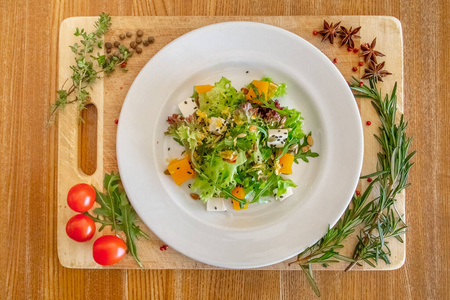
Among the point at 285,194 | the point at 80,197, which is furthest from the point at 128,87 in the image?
the point at 285,194

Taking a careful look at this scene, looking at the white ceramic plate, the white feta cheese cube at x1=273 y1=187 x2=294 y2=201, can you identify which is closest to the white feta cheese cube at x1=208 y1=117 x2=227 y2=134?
the white ceramic plate

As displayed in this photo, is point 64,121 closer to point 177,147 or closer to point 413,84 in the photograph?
point 177,147

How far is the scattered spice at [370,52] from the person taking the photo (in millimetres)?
1782

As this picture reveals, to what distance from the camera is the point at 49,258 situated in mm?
1850

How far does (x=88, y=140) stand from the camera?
1.84 metres

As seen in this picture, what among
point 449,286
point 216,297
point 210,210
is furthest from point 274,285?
point 449,286

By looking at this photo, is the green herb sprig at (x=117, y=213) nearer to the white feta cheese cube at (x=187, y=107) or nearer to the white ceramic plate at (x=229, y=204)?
the white ceramic plate at (x=229, y=204)

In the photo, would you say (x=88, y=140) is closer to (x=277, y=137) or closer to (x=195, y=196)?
(x=195, y=196)

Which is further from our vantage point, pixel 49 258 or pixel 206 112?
pixel 49 258

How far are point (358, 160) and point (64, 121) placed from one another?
54.3 inches

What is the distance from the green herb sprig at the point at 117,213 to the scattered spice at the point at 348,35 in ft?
4.07

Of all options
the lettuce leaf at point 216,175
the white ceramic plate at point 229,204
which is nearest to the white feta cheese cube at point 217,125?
the lettuce leaf at point 216,175

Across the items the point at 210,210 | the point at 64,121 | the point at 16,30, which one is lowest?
the point at 210,210

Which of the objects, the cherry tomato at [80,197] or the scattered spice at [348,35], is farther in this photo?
the scattered spice at [348,35]
